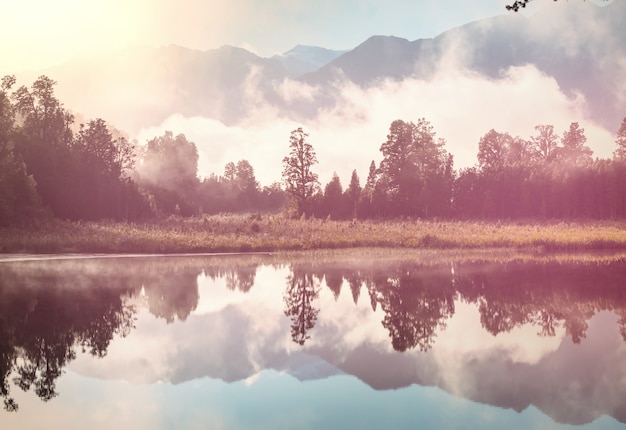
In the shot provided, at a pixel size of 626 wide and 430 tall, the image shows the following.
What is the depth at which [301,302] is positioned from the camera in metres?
17.0

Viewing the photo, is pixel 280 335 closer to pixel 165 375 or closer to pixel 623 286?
pixel 165 375

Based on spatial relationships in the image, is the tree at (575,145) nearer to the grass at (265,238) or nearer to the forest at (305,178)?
the forest at (305,178)

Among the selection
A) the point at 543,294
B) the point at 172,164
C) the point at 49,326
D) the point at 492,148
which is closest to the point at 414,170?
the point at 492,148

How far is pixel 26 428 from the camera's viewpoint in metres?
7.43

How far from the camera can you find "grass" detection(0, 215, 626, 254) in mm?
33031

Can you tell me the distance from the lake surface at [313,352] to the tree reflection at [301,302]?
0.08 metres

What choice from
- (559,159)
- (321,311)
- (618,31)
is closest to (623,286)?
(321,311)

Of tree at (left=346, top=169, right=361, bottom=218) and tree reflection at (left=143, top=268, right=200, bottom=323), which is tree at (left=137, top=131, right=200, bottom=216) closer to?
tree at (left=346, top=169, right=361, bottom=218)

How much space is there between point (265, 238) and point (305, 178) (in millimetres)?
29102

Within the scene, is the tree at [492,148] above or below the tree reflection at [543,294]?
above

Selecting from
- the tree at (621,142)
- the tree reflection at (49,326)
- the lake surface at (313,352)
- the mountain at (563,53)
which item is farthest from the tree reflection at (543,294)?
the mountain at (563,53)

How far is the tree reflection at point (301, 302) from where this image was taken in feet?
43.5

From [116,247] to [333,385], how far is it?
26.6m

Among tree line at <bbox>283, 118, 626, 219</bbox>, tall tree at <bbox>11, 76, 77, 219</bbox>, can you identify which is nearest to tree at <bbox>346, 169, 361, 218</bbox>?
tree line at <bbox>283, 118, 626, 219</bbox>
